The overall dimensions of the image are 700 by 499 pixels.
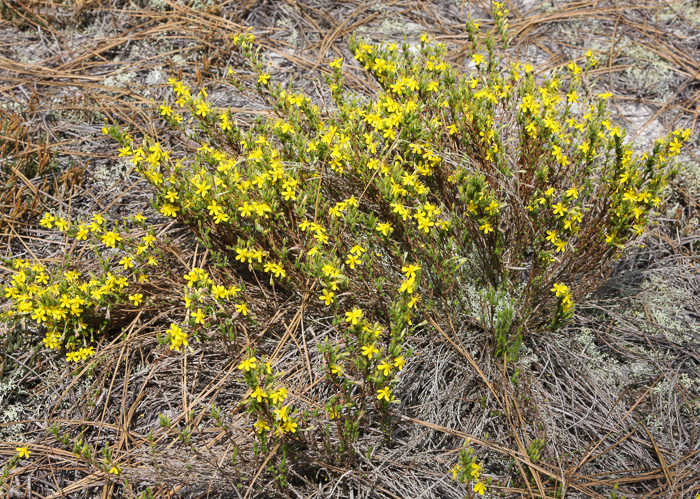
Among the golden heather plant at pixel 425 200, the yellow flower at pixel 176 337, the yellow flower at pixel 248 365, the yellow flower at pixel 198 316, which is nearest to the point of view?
the yellow flower at pixel 248 365

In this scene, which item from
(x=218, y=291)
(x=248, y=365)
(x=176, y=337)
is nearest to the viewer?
(x=248, y=365)

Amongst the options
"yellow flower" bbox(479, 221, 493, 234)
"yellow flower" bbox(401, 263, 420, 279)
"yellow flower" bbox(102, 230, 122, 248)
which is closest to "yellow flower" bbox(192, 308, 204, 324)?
"yellow flower" bbox(102, 230, 122, 248)

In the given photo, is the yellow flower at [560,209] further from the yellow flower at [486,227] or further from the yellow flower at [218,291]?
the yellow flower at [218,291]

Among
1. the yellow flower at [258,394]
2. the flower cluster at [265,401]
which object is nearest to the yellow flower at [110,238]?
the flower cluster at [265,401]

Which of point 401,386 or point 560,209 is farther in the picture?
point 401,386

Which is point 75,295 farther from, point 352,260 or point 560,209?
point 560,209

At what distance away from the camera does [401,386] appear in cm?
260

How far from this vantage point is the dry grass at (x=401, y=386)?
2322 millimetres

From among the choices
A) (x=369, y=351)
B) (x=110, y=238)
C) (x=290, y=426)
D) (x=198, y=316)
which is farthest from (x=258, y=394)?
(x=110, y=238)

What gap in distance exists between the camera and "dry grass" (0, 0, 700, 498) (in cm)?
232

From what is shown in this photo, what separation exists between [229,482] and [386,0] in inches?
171

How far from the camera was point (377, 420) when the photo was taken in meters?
2.51

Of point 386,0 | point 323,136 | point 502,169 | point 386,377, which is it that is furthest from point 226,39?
point 386,377

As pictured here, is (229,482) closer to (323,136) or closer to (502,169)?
(323,136)
